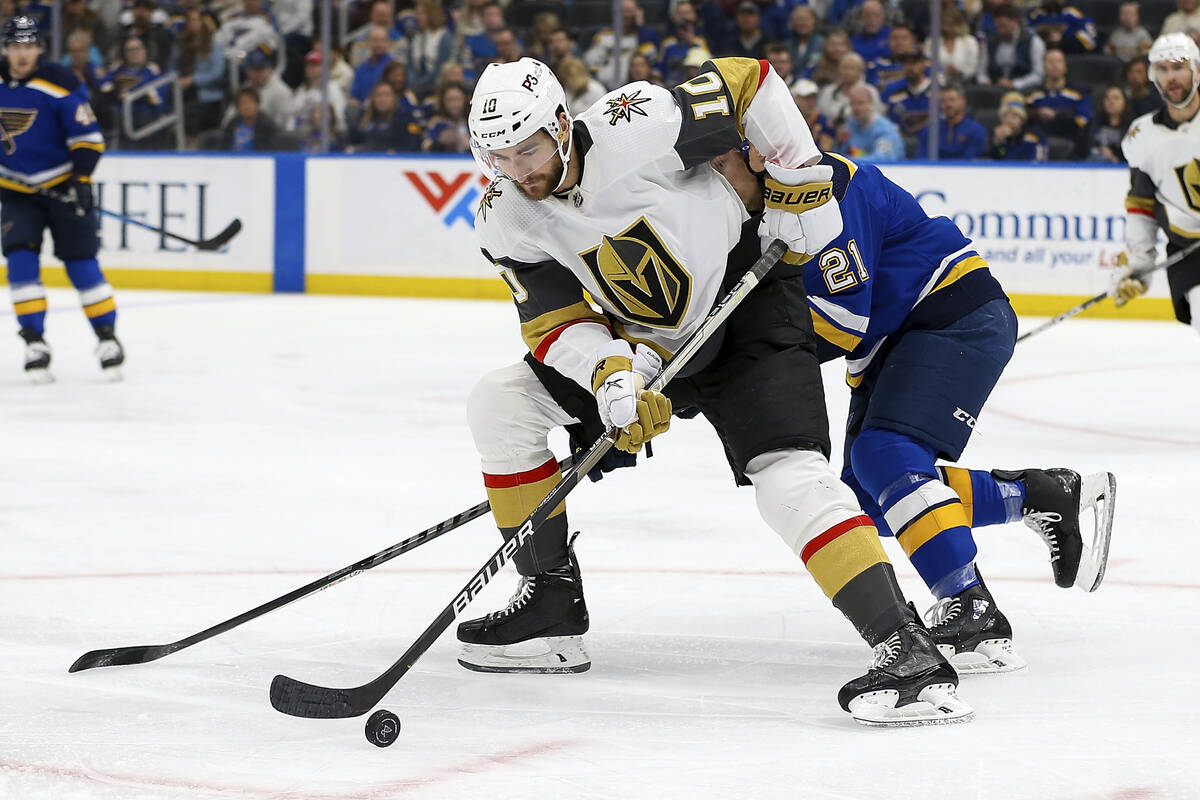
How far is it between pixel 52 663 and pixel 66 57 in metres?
8.23

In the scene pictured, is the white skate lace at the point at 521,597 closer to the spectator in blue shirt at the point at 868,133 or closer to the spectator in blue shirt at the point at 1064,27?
the spectator in blue shirt at the point at 868,133

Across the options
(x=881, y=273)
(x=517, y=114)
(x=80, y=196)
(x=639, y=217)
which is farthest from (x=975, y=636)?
(x=80, y=196)

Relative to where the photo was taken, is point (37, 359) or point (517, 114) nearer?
point (517, 114)

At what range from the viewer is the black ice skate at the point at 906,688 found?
223 cm

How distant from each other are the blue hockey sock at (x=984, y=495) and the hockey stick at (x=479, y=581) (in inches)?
20.0

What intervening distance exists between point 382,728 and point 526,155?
0.82 metres

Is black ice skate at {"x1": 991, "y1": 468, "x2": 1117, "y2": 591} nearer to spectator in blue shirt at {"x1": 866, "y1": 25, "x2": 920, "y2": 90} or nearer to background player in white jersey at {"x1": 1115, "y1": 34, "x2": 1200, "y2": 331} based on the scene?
background player in white jersey at {"x1": 1115, "y1": 34, "x2": 1200, "y2": 331}

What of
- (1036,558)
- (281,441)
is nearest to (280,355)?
(281,441)

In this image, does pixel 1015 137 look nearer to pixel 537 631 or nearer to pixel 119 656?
pixel 537 631

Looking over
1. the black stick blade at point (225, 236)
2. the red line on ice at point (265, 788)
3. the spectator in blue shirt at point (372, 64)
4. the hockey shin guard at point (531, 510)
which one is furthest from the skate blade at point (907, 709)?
the spectator in blue shirt at point (372, 64)

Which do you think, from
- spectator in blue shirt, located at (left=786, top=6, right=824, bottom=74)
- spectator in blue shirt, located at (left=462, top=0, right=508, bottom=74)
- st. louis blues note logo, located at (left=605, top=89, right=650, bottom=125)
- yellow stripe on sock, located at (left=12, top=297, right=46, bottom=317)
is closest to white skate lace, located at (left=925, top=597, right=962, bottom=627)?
st. louis blues note logo, located at (left=605, top=89, right=650, bottom=125)

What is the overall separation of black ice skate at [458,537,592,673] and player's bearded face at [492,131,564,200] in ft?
2.06

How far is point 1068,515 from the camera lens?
2.77 metres

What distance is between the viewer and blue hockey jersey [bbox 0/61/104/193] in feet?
20.4
